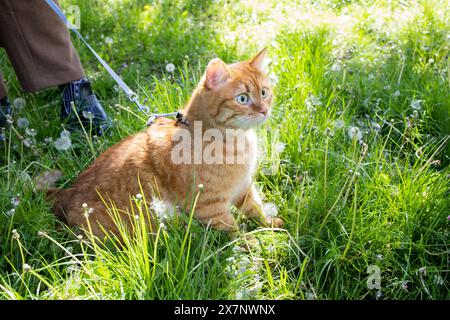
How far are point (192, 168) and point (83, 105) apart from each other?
1076 millimetres

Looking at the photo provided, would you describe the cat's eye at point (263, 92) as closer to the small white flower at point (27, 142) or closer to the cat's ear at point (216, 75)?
the cat's ear at point (216, 75)

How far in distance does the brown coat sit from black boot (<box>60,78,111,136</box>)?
102 millimetres

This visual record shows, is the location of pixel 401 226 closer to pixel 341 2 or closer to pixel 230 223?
pixel 230 223

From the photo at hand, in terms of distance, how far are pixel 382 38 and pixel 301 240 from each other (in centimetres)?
199

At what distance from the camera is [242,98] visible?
216cm

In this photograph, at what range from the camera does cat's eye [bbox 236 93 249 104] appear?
2150 millimetres

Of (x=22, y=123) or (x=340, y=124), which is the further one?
(x=22, y=123)

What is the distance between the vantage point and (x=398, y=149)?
8.36 feet

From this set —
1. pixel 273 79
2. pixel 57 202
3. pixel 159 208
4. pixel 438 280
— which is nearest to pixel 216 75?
pixel 159 208

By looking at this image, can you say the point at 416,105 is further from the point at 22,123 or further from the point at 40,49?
the point at 22,123

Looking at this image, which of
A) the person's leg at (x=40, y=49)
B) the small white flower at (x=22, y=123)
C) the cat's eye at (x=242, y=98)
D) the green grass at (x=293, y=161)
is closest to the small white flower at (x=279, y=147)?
the green grass at (x=293, y=161)

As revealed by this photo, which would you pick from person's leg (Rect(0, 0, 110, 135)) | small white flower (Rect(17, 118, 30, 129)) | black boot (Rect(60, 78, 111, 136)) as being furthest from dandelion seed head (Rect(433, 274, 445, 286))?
small white flower (Rect(17, 118, 30, 129))
